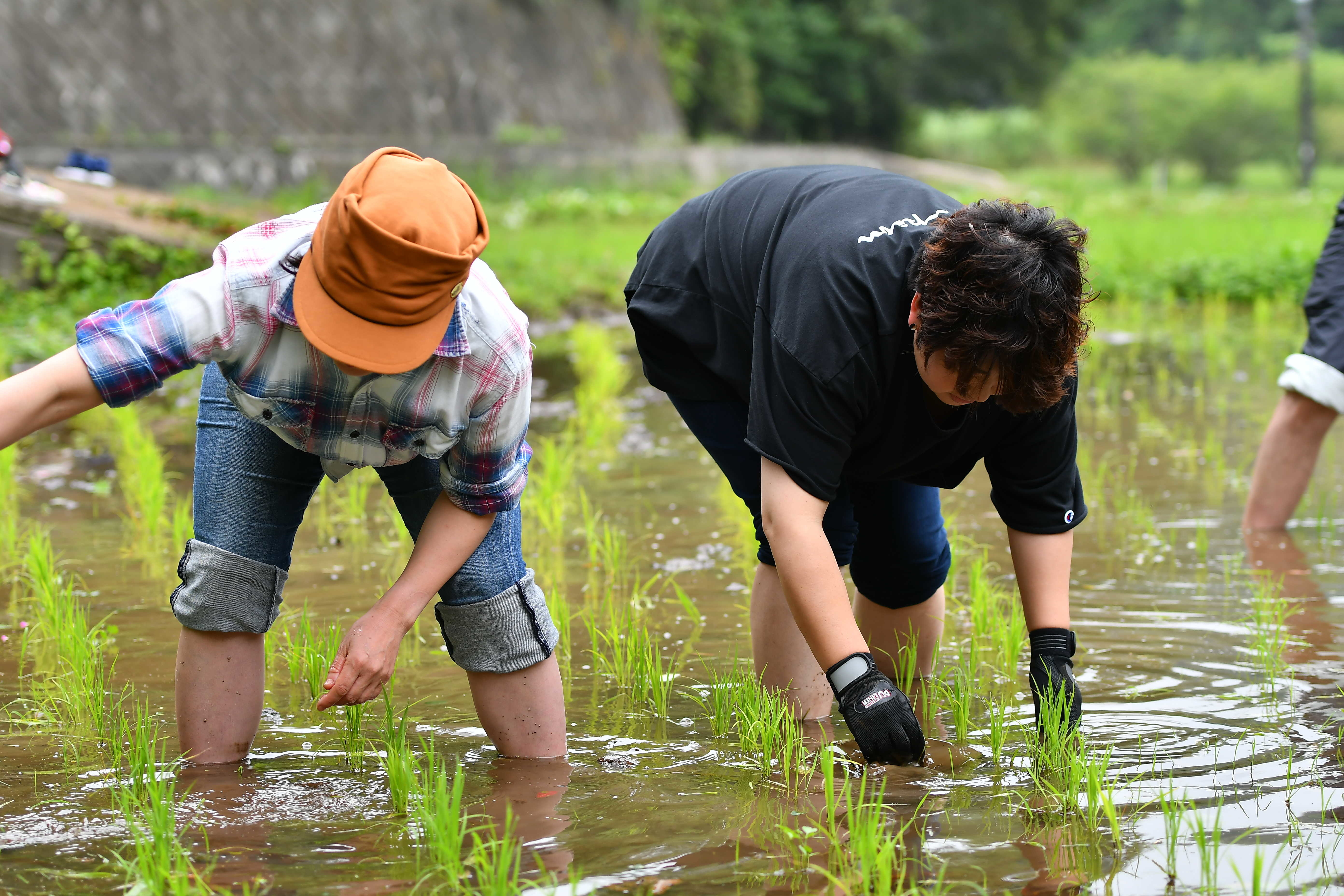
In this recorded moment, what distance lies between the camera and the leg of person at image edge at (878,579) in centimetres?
225

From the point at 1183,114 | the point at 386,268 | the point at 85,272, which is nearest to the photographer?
the point at 386,268

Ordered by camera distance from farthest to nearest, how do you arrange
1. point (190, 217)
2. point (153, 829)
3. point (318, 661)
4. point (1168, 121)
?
point (1168, 121) → point (190, 217) → point (318, 661) → point (153, 829)

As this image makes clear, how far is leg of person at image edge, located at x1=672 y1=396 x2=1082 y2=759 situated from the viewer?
7.38 ft

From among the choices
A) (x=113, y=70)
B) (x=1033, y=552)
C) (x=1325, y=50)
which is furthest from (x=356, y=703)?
(x=1325, y=50)

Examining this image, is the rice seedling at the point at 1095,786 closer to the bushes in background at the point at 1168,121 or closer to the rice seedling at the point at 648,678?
the rice seedling at the point at 648,678

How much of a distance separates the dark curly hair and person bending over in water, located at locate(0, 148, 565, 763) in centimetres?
63

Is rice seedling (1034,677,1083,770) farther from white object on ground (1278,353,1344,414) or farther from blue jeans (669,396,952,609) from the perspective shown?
white object on ground (1278,353,1344,414)

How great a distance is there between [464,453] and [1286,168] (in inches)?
1365

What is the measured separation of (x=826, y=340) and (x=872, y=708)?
0.57 metres

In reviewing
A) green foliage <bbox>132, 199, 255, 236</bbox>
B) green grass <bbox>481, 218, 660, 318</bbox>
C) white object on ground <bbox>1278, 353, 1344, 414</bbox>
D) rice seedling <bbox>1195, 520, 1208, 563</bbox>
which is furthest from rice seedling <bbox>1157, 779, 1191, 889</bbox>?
green foliage <bbox>132, 199, 255, 236</bbox>

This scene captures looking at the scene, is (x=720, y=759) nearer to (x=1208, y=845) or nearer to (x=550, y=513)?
(x=1208, y=845)

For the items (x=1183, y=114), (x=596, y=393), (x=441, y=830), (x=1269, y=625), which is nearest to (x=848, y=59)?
(x=1183, y=114)

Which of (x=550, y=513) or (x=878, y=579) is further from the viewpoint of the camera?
(x=550, y=513)

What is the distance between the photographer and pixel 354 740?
233cm
